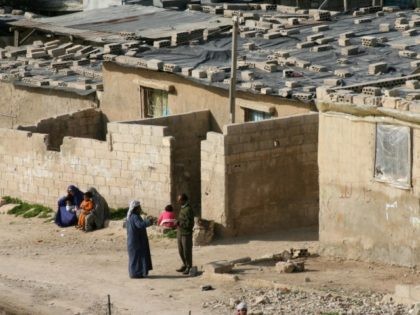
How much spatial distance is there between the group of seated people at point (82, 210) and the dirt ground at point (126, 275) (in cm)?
18

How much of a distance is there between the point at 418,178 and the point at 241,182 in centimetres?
359

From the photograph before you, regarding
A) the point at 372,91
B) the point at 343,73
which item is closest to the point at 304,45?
the point at 343,73

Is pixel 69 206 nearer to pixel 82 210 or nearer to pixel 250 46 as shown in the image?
pixel 82 210

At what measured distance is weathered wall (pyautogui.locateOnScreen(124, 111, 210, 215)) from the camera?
2570cm

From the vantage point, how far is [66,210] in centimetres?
2623

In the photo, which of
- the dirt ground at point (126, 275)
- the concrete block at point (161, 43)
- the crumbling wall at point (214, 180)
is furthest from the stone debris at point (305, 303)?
the concrete block at point (161, 43)

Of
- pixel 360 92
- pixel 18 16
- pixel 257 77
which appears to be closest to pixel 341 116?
pixel 360 92

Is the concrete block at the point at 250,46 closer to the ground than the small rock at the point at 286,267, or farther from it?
farther from it

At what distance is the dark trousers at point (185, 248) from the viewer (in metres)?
23.0

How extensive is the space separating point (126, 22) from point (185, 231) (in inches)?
513

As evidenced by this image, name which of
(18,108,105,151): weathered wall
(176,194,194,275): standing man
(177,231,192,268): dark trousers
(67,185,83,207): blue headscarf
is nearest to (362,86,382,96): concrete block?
(176,194,194,275): standing man

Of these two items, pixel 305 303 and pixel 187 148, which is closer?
pixel 305 303

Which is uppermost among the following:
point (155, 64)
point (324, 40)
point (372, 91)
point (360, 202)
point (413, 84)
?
point (324, 40)

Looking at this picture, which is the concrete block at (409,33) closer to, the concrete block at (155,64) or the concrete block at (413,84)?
the concrete block at (155,64)
